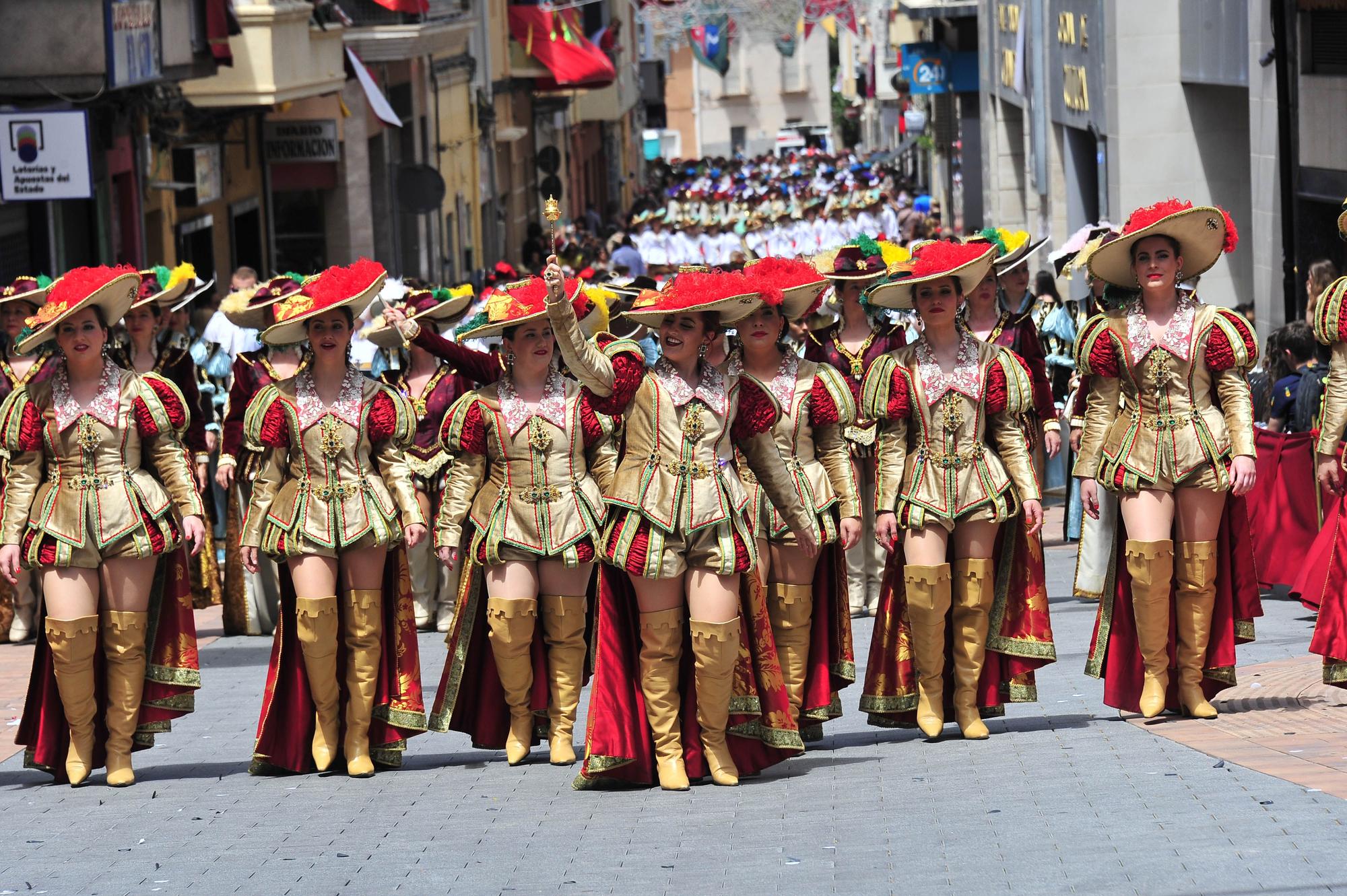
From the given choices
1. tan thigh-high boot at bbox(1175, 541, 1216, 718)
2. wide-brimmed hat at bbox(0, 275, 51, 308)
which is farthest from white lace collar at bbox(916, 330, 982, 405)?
wide-brimmed hat at bbox(0, 275, 51, 308)

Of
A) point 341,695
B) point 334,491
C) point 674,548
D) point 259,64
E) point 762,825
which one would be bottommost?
point 762,825

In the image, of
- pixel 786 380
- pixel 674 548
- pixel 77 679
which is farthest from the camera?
pixel 786 380

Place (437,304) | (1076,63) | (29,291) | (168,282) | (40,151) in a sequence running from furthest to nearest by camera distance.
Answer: (1076,63) < (40,151) < (168,282) < (437,304) < (29,291)

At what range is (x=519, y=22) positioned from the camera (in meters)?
46.1

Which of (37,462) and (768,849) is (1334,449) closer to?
(768,849)

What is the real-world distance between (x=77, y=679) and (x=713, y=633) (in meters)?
2.39

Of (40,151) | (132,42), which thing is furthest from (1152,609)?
(132,42)

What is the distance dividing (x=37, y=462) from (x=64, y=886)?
6.80 ft

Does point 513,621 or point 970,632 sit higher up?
point 513,621

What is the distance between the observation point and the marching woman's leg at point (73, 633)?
793 centimetres

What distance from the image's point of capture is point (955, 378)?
8.20m

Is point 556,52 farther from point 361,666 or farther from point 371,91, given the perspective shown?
point 361,666

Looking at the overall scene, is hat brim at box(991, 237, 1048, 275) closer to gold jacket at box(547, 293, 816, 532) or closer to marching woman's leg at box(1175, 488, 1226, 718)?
marching woman's leg at box(1175, 488, 1226, 718)

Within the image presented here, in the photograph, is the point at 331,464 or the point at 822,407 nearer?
the point at 331,464
